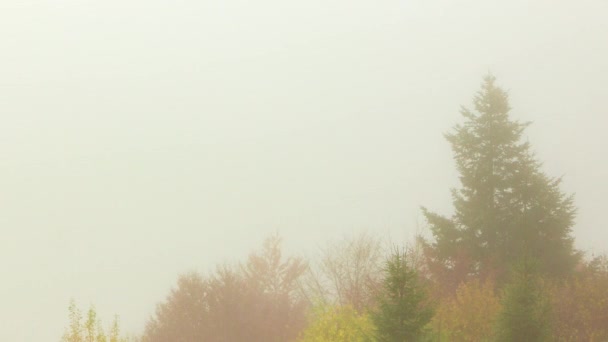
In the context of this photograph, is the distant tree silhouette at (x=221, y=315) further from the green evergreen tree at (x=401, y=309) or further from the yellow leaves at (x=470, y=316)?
the green evergreen tree at (x=401, y=309)

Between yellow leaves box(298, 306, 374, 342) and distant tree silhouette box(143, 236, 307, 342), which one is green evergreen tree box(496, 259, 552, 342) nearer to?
yellow leaves box(298, 306, 374, 342)

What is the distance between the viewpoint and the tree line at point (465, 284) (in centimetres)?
1814

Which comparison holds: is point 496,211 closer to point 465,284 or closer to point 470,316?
point 465,284

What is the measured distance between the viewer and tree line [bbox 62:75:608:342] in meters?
18.1

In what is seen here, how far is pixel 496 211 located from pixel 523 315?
1414cm

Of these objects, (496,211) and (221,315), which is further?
(221,315)

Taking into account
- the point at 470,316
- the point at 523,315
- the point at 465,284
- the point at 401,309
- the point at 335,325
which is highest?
the point at 465,284

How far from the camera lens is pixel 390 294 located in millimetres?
17375

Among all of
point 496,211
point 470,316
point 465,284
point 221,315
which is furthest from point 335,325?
point 221,315

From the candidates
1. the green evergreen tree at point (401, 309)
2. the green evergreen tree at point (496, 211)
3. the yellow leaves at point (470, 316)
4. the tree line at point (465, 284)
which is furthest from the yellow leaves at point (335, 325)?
the green evergreen tree at point (401, 309)

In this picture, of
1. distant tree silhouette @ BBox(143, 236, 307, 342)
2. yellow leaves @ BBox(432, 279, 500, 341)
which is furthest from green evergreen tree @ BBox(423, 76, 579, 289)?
distant tree silhouette @ BBox(143, 236, 307, 342)

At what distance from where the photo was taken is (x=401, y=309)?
1681 centimetres

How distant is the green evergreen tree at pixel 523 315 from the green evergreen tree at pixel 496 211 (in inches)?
438

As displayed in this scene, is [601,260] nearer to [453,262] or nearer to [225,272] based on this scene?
[453,262]
